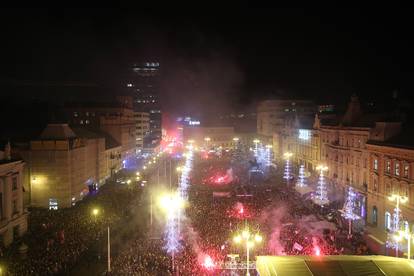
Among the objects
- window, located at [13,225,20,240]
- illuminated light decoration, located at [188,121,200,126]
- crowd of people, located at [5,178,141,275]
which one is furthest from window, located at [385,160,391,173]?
illuminated light decoration, located at [188,121,200,126]

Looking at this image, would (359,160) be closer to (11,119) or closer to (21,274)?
(21,274)

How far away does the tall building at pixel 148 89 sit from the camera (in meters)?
164

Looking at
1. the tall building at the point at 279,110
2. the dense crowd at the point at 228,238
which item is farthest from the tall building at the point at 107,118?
the dense crowd at the point at 228,238

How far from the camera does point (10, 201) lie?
120 feet

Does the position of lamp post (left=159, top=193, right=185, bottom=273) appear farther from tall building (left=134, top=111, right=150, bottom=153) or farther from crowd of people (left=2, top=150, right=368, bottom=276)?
tall building (left=134, top=111, right=150, bottom=153)

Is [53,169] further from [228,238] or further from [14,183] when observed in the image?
[228,238]

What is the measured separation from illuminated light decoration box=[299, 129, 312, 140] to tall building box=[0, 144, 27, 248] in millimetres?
49300

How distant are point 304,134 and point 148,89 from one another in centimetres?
10017

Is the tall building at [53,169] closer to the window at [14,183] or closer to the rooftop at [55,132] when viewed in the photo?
the rooftop at [55,132]

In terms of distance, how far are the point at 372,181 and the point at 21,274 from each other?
34.4 metres

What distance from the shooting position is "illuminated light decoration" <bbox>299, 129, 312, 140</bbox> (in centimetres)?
7294

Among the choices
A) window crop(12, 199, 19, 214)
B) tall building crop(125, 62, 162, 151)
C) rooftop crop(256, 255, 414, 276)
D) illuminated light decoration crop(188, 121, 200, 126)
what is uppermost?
tall building crop(125, 62, 162, 151)

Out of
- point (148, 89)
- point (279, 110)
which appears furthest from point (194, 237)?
point (148, 89)

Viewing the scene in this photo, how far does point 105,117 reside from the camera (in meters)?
91.1
